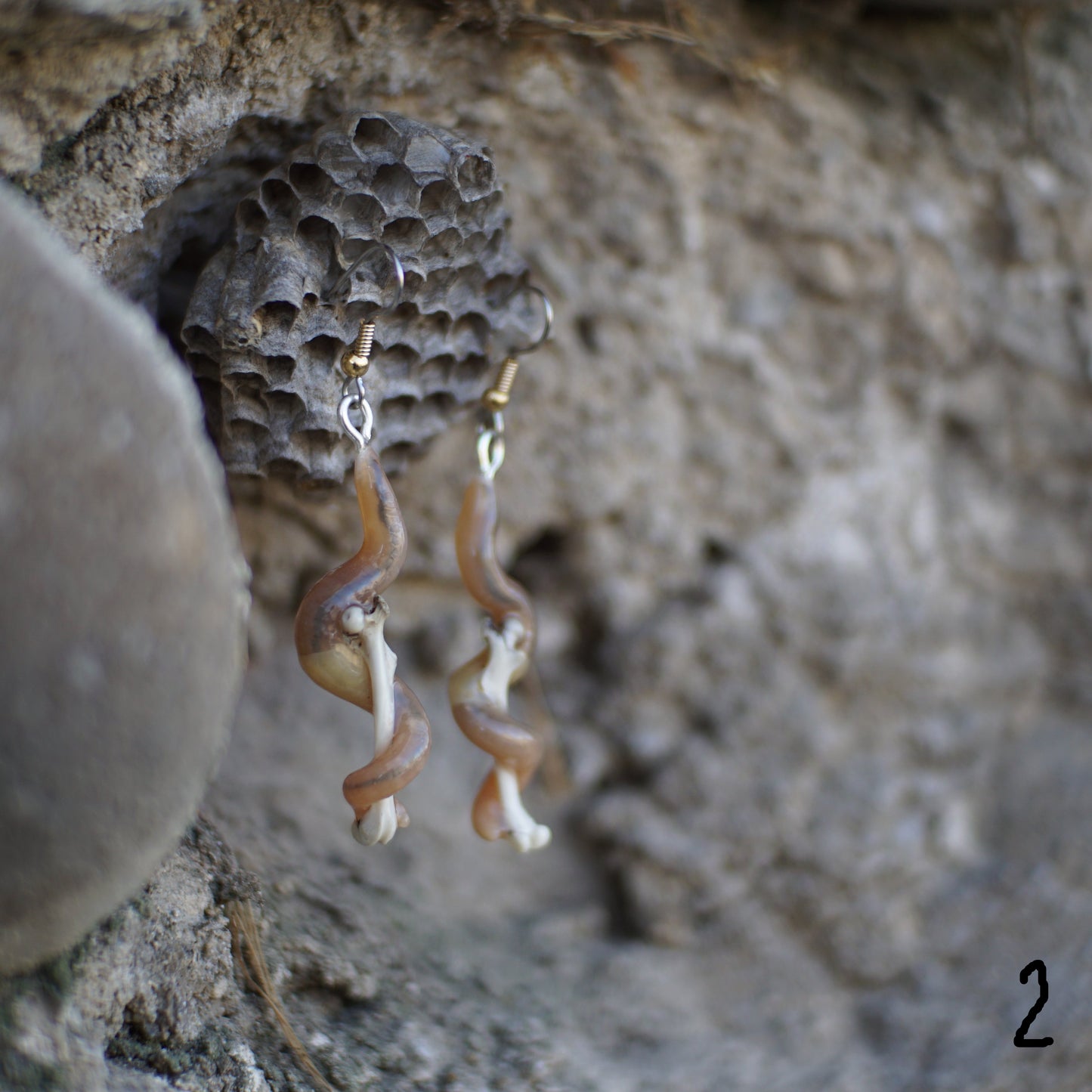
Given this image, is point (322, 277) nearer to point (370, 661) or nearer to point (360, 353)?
point (360, 353)

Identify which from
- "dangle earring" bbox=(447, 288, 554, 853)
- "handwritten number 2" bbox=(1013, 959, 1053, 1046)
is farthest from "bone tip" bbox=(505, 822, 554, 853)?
"handwritten number 2" bbox=(1013, 959, 1053, 1046)

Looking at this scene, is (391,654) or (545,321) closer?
(391,654)

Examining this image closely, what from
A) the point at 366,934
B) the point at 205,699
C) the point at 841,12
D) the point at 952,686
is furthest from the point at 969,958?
the point at 841,12

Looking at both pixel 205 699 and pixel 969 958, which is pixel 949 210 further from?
pixel 205 699

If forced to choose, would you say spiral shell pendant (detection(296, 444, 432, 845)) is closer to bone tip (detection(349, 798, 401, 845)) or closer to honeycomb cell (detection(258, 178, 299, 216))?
bone tip (detection(349, 798, 401, 845))

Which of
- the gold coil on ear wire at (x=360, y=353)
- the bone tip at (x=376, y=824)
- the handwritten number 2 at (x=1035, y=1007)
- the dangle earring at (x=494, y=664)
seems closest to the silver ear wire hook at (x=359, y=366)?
the gold coil on ear wire at (x=360, y=353)

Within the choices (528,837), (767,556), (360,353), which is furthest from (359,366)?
(767,556)

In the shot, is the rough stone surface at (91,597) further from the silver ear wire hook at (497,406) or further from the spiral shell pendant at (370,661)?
the silver ear wire hook at (497,406)
